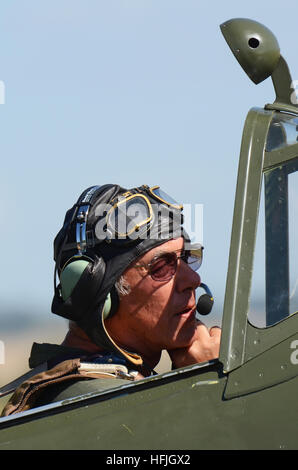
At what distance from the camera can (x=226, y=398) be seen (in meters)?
2.96

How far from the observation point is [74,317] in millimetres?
3848

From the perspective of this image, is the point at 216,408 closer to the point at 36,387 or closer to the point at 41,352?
the point at 36,387

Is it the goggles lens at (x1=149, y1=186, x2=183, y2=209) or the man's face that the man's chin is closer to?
the man's face

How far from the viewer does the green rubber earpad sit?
12.3ft

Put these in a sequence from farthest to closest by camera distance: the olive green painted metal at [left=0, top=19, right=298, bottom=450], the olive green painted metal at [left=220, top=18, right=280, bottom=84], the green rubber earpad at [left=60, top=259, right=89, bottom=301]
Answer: the green rubber earpad at [left=60, top=259, right=89, bottom=301] → the olive green painted metal at [left=220, top=18, right=280, bottom=84] → the olive green painted metal at [left=0, top=19, right=298, bottom=450]

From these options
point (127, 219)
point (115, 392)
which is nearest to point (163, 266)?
point (127, 219)

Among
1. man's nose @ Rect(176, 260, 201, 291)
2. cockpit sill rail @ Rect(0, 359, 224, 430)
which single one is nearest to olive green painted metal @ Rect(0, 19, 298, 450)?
cockpit sill rail @ Rect(0, 359, 224, 430)

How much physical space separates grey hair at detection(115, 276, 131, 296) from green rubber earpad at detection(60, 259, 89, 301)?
18 centimetres

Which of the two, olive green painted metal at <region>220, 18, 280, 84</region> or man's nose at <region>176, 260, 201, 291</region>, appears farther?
man's nose at <region>176, 260, 201, 291</region>

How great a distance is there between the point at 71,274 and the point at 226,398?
3.47 ft

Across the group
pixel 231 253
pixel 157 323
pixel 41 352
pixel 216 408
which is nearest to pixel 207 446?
pixel 216 408

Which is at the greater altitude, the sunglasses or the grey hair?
the sunglasses

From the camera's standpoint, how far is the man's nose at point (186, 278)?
12.5ft
